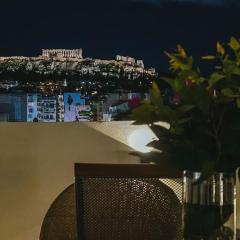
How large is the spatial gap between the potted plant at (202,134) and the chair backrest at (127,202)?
19.4 inches

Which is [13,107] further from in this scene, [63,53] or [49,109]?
[63,53]

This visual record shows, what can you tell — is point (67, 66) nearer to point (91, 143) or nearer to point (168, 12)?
point (91, 143)

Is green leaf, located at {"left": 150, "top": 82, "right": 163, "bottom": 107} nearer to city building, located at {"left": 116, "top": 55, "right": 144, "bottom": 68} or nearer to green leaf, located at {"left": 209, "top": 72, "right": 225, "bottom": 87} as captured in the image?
green leaf, located at {"left": 209, "top": 72, "right": 225, "bottom": 87}

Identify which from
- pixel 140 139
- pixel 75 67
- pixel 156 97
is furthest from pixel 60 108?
pixel 156 97

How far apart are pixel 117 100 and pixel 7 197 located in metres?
0.87

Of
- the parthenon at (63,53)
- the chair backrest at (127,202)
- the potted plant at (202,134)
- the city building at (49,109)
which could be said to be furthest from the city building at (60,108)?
the potted plant at (202,134)

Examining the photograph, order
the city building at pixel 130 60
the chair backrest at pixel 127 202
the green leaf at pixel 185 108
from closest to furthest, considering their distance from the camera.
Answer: the green leaf at pixel 185 108 < the chair backrest at pixel 127 202 < the city building at pixel 130 60

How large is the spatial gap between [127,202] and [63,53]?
2080mm

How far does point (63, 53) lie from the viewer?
11.9ft

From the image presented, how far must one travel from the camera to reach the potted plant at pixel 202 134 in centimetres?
107

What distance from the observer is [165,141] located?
111cm

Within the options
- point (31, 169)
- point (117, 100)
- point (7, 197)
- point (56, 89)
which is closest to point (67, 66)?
point (56, 89)

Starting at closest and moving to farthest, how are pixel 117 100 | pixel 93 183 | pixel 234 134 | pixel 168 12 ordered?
pixel 234 134
pixel 93 183
pixel 117 100
pixel 168 12

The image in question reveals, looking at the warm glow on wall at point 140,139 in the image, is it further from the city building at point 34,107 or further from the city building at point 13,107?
the city building at point 13,107
